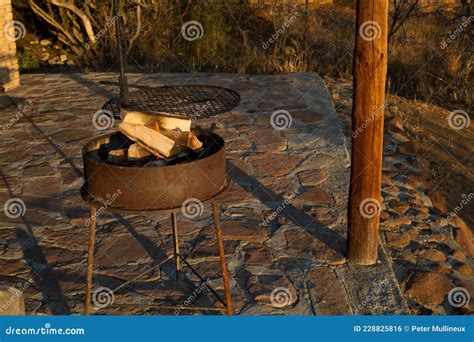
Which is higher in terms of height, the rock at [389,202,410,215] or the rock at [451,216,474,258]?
the rock at [389,202,410,215]

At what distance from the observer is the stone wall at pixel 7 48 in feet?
28.1

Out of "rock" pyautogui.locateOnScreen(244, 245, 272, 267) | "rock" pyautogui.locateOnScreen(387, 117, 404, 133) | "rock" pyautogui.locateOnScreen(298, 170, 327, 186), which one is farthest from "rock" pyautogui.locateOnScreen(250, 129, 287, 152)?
"rock" pyautogui.locateOnScreen(244, 245, 272, 267)

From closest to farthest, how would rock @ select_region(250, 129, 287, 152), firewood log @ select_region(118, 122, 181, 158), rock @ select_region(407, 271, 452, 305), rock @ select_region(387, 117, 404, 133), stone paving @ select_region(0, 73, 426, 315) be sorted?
firewood log @ select_region(118, 122, 181, 158), stone paving @ select_region(0, 73, 426, 315), rock @ select_region(407, 271, 452, 305), rock @ select_region(250, 129, 287, 152), rock @ select_region(387, 117, 404, 133)

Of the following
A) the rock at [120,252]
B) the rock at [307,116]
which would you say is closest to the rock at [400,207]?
the rock at [307,116]

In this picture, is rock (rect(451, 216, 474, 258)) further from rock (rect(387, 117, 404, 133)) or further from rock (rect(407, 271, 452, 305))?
rock (rect(387, 117, 404, 133))

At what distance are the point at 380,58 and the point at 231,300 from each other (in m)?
1.76

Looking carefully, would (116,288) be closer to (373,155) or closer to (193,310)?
(193,310)

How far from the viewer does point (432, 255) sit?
4867 mm

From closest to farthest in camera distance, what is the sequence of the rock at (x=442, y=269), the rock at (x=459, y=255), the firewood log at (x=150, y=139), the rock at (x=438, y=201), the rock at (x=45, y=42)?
the firewood log at (x=150, y=139)
the rock at (x=442, y=269)
the rock at (x=459, y=255)
the rock at (x=438, y=201)
the rock at (x=45, y=42)

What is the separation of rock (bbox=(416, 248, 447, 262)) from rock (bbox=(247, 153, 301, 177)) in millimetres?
1594

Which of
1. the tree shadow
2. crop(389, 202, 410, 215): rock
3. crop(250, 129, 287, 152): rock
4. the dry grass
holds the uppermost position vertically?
the dry grass

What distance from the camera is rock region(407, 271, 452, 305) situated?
4.34 meters

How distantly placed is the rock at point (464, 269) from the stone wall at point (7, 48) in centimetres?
641

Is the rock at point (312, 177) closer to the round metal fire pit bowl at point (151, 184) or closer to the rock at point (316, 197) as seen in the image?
the rock at point (316, 197)
